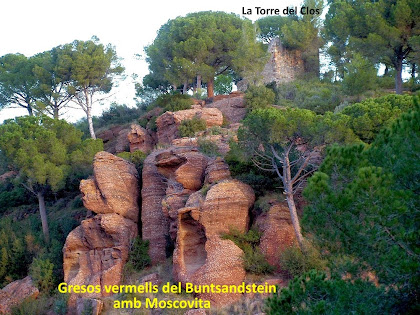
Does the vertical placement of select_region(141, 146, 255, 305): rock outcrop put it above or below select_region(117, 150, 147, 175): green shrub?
below

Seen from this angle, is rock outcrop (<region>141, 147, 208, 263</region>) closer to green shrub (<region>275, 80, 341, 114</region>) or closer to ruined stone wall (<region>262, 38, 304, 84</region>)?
green shrub (<region>275, 80, 341, 114</region>)

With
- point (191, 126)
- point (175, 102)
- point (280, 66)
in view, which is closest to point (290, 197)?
point (191, 126)

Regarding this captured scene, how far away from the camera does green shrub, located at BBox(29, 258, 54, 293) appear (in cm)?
2028

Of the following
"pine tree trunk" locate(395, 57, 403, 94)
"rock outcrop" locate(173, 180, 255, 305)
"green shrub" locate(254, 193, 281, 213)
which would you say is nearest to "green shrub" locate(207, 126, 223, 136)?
"rock outcrop" locate(173, 180, 255, 305)

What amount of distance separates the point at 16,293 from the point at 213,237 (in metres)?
9.05

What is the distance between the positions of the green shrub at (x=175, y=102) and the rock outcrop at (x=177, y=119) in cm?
205

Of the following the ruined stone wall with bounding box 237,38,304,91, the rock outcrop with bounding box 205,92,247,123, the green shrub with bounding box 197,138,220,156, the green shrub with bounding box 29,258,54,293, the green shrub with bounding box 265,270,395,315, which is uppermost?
the ruined stone wall with bounding box 237,38,304,91

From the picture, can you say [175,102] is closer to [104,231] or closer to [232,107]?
[232,107]

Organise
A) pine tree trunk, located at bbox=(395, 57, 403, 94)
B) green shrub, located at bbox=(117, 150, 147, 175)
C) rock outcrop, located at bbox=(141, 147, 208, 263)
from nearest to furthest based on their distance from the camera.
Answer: rock outcrop, located at bbox=(141, 147, 208, 263) < green shrub, located at bbox=(117, 150, 147, 175) < pine tree trunk, located at bbox=(395, 57, 403, 94)

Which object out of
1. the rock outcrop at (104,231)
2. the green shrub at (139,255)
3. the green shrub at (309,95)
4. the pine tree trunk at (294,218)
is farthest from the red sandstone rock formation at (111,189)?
the green shrub at (309,95)

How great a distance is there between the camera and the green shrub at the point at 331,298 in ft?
27.3

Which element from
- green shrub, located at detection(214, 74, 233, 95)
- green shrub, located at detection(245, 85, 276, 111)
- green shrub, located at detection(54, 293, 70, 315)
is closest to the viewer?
green shrub, located at detection(54, 293, 70, 315)

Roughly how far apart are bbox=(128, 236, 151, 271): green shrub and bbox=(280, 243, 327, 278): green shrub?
6.26 m

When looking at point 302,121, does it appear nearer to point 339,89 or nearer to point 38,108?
point 339,89
